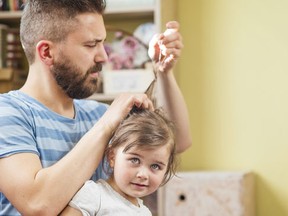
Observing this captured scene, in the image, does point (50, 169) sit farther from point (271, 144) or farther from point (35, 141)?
point (271, 144)

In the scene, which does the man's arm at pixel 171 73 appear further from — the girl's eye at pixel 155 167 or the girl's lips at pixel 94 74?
the girl's eye at pixel 155 167

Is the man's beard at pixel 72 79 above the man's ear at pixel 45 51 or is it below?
below

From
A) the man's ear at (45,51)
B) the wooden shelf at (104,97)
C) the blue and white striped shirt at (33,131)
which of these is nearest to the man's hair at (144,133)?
the blue and white striped shirt at (33,131)

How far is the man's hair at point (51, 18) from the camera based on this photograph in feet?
5.68

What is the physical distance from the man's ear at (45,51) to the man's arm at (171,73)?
308mm

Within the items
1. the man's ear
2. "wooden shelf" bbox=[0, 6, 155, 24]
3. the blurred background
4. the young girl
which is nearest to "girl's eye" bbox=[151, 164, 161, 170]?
the young girl

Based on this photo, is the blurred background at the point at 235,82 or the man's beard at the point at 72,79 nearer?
the man's beard at the point at 72,79

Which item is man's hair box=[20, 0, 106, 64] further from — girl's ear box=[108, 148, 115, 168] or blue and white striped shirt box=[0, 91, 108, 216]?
girl's ear box=[108, 148, 115, 168]

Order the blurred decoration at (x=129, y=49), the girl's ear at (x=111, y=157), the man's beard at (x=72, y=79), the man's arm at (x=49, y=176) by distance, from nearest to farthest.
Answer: the man's arm at (x=49, y=176) < the girl's ear at (x=111, y=157) < the man's beard at (x=72, y=79) < the blurred decoration at (x=129, y=49)

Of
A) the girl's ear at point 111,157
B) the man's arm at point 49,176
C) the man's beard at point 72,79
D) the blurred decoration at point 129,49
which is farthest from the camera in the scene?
the blurred decoration at point 129,49

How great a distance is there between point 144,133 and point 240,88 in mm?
1803

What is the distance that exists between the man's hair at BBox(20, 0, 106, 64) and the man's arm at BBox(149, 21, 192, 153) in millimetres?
209

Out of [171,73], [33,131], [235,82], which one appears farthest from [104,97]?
[33,131]

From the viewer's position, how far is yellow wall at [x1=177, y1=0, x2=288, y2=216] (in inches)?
124
